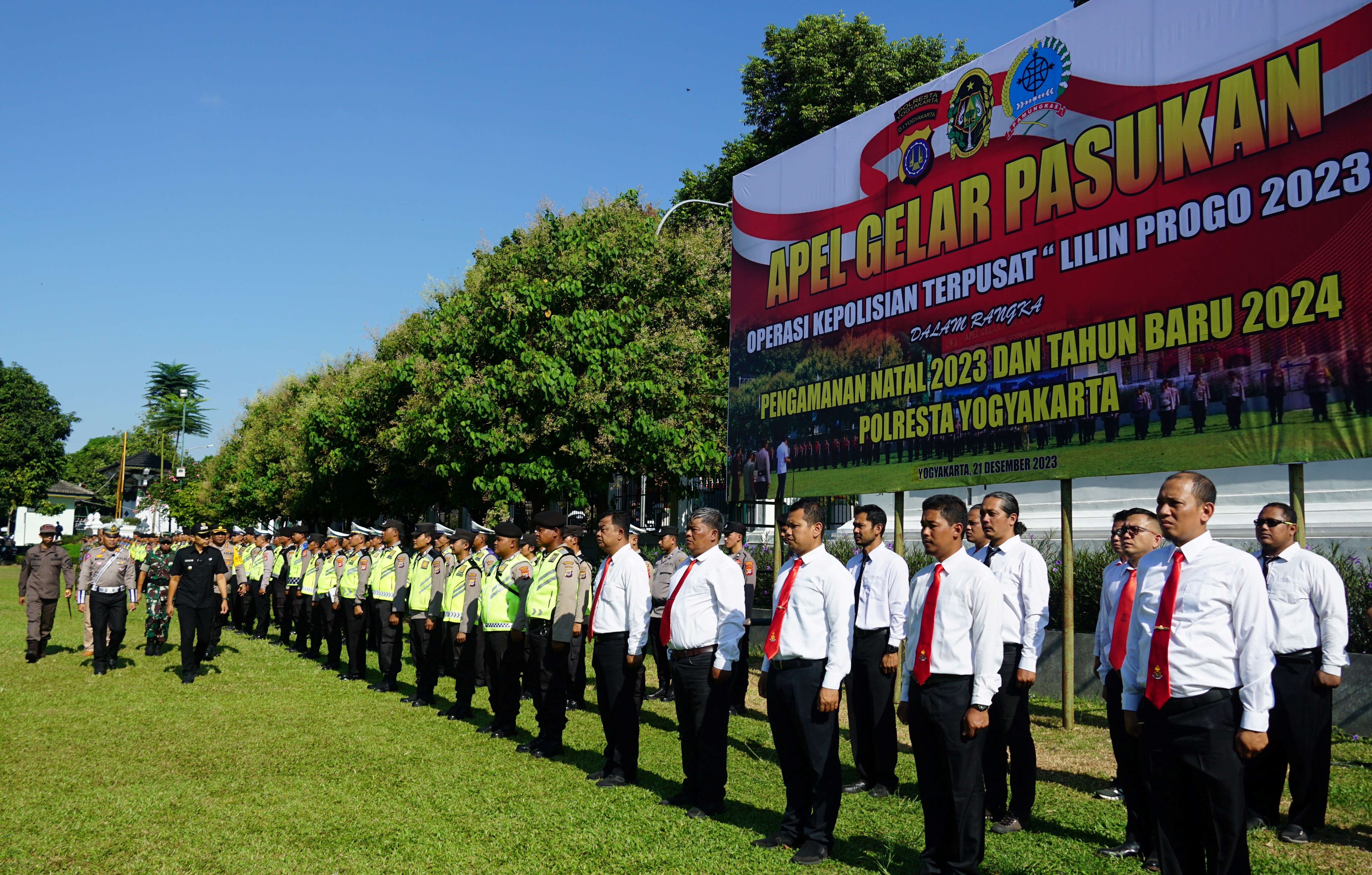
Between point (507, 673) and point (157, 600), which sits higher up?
point (157, 600)

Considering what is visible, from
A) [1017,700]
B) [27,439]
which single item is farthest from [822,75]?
[27,439]

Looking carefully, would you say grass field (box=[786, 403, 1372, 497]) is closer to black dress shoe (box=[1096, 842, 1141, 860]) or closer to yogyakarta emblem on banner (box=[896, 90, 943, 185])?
yogyakarta emblem on banner (box=[896, 90, 943, 185])

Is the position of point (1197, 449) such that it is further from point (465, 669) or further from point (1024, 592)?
point (465, 669)

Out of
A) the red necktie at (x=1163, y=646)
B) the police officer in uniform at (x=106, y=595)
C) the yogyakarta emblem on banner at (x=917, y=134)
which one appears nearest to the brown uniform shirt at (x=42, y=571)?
the police officer in uniform at (x=106, y=595)

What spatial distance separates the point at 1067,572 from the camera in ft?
33.0

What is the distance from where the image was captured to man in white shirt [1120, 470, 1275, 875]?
4223 mm

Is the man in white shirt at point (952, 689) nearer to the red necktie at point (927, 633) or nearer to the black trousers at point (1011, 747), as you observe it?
the red necktie at point (927, 633)

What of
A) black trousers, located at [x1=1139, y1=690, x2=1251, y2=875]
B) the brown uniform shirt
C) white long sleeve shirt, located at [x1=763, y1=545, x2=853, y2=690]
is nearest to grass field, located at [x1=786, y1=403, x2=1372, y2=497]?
white long sleeve shirt, located at [x1=763, y1=545, x2=853, y2=690]

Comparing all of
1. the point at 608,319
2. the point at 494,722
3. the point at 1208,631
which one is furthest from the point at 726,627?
the point at 608,319

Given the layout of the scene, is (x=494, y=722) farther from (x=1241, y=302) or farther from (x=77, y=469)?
(x=77, y=469)

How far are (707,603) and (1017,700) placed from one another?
6.76 ft

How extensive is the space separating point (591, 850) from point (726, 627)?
1586 millimetres

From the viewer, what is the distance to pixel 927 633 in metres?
5.24

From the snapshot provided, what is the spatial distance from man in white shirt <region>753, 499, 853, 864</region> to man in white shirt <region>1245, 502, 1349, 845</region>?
2600 millimetres
